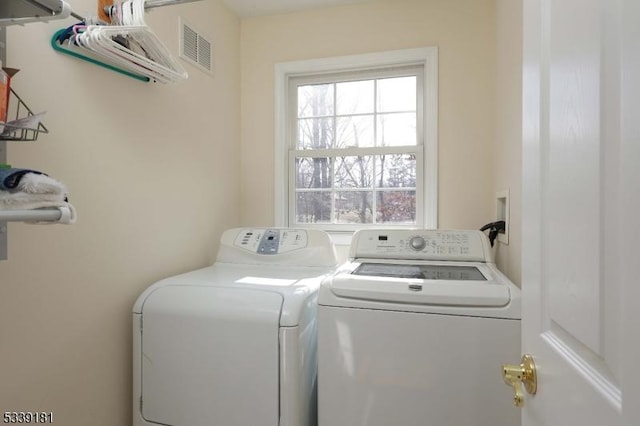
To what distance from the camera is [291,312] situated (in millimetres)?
1351

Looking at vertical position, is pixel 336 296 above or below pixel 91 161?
below

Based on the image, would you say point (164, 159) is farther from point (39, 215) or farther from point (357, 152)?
point (357, 152)

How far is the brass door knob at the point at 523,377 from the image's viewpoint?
70 centimetres

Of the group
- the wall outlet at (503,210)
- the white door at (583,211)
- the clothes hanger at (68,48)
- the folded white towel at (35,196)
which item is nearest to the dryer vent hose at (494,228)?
the wall outlet at (503,210)

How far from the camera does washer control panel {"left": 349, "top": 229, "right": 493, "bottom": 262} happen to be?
1.76 m

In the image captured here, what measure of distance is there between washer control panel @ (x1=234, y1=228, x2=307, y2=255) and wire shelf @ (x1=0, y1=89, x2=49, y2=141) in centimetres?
111

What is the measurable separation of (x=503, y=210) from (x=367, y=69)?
49.7 inches

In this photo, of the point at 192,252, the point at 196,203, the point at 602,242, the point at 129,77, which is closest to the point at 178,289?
the point at 192,252

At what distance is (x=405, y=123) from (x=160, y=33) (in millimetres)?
1538

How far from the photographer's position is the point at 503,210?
190 cm

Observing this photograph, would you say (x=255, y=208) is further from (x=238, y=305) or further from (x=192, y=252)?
(x=238, y=305)

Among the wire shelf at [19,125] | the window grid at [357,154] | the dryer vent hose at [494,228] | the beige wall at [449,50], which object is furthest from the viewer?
the window grid at [357,154]

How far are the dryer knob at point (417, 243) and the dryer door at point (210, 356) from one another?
0.78 meters

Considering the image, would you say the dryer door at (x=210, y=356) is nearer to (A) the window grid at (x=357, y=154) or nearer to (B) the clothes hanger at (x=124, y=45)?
(B) the clothes hanger at (x=124, y=45)
